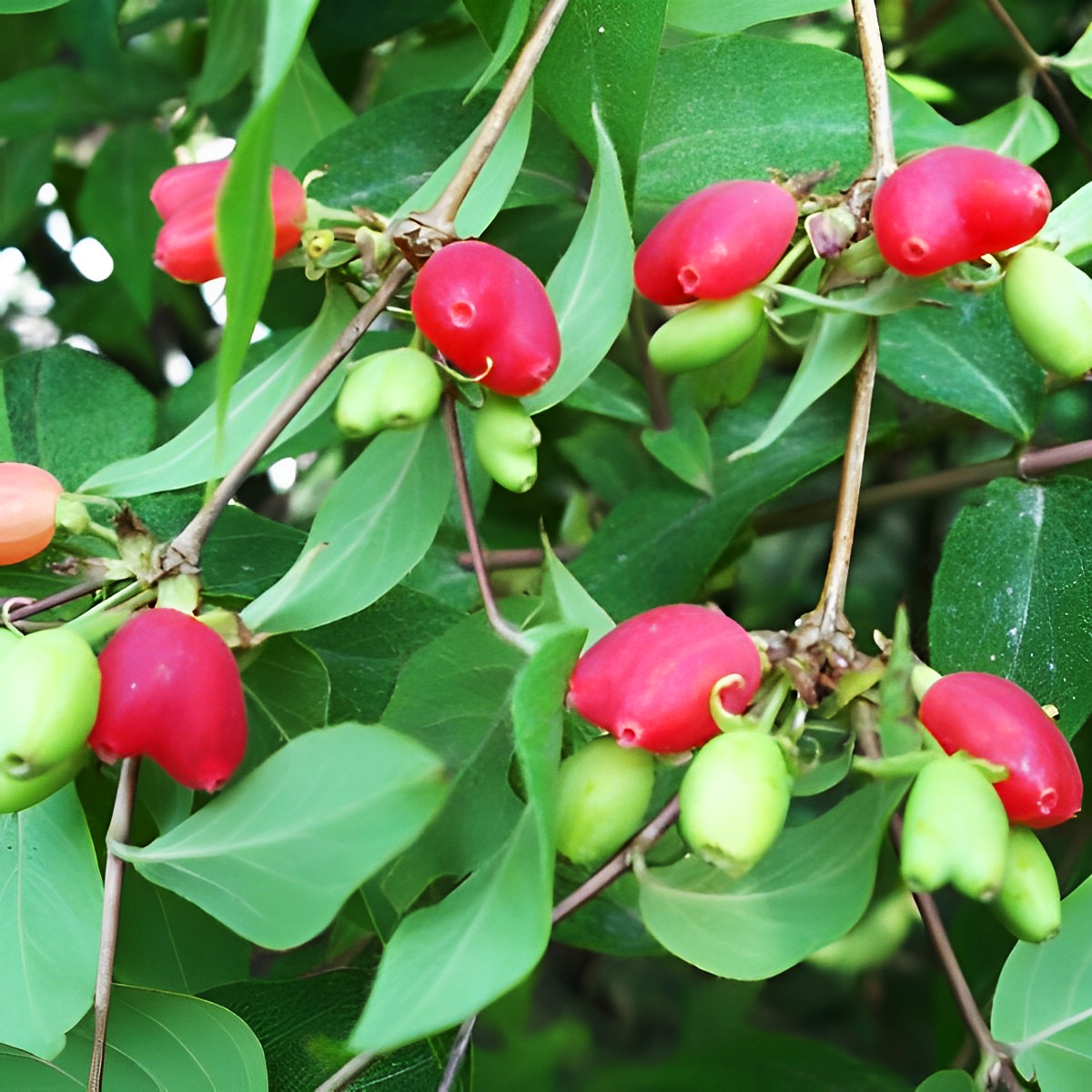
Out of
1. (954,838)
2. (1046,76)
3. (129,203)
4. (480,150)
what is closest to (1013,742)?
(954,838)

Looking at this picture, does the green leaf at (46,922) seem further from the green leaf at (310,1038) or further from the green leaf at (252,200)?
the green leaf at (252,200)

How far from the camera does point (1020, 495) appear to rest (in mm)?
560

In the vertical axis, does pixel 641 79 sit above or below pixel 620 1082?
above

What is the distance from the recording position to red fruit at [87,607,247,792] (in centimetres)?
35

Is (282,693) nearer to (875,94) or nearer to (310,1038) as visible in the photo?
(310,1038)

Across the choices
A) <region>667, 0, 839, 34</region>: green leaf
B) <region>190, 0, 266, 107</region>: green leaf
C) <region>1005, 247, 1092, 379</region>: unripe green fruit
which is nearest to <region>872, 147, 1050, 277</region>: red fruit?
<region>1005, 247, 1092, 379</region>: unripe green fruit

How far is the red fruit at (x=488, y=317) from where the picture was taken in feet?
1.23

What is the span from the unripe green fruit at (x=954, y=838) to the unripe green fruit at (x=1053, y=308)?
156 mm

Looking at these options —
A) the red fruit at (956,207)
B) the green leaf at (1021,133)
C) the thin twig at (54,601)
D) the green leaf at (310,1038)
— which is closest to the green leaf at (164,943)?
the green leaf at (310,1038)

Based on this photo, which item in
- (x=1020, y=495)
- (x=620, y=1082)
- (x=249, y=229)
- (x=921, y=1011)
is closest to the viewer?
(x=249, y=229)

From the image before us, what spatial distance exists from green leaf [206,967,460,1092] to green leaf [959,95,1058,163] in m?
0.46

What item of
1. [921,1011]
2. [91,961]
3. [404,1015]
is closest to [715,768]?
[404,1015]

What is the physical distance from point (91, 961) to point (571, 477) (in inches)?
24.0

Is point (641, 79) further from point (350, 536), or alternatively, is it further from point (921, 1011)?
point (921, 1011)
